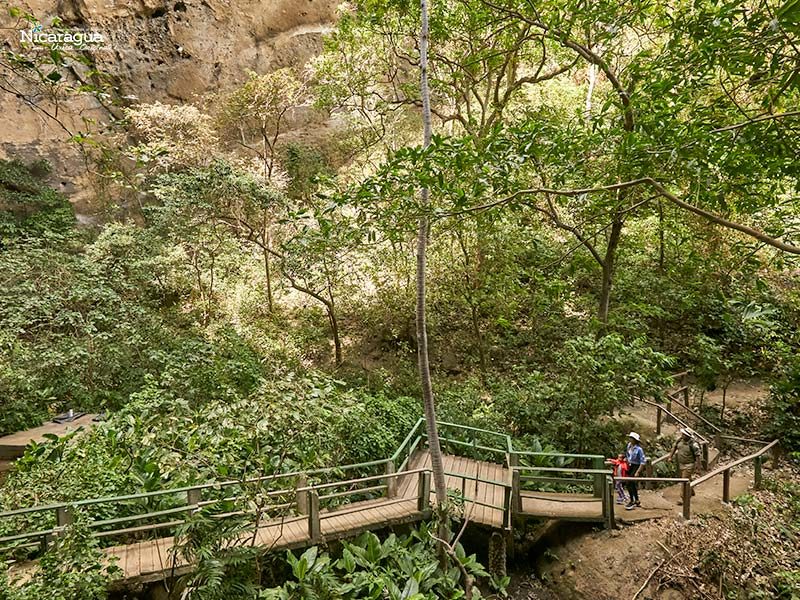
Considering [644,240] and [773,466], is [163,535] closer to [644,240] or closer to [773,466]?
[773,466]

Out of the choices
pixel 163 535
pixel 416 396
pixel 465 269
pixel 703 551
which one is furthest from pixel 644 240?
pixel 163 535

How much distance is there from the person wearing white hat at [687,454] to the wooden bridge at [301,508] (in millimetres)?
953

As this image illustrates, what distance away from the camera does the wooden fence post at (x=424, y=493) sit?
6.69 m

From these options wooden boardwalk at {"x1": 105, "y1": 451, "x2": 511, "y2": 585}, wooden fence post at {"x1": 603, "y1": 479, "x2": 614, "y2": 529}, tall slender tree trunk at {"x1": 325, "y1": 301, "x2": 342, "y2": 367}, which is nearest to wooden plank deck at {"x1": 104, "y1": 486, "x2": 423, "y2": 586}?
wooden boardwalk at {"x1": 105, "y1": 451, "x2": 511, "y2": 585}

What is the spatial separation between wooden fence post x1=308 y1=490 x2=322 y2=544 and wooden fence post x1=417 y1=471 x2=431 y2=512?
1.58m

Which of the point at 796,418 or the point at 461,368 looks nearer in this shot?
the point at 796,418

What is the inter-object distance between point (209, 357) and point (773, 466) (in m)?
12.4

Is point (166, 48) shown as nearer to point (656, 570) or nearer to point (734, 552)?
point (656, 570)

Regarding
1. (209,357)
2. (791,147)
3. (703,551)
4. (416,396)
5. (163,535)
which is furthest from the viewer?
(416,396)

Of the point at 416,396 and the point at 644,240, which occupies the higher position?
the point at 644,240

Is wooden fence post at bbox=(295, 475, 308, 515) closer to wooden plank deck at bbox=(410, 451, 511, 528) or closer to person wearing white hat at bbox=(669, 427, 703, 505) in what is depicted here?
wooden plank deck at bbox=(410, 451, 511, 528)

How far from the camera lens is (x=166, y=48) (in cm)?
1906

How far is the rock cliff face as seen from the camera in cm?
1762

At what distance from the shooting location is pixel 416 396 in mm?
12188
